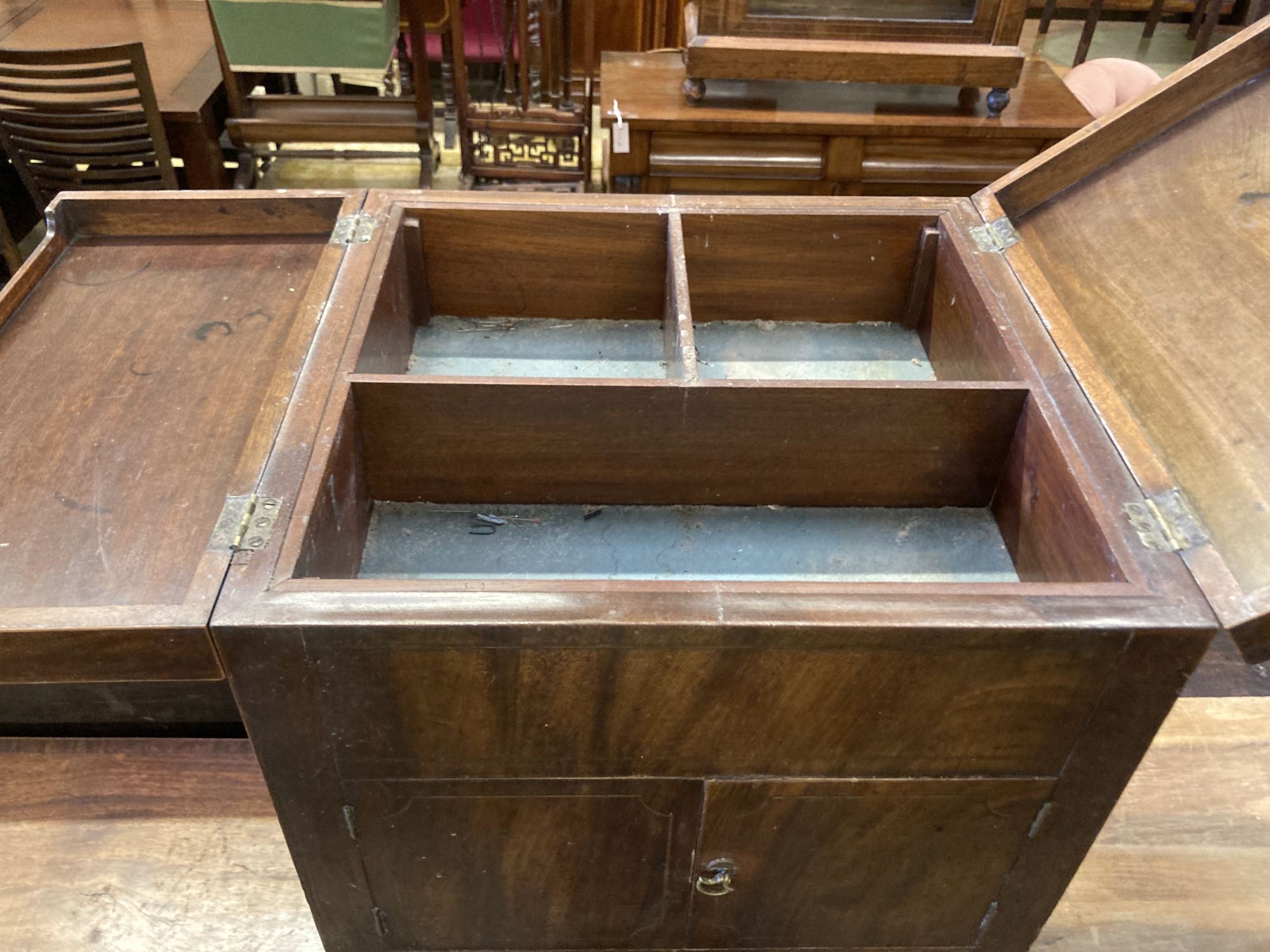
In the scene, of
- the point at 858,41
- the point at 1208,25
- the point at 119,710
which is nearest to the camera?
the point at 119,710

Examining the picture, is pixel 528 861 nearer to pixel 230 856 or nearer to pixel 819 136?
pixel 230 856

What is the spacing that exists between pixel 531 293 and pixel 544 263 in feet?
0.21

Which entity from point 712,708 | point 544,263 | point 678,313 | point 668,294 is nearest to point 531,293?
point 544,263

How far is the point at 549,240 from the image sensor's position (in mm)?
1695

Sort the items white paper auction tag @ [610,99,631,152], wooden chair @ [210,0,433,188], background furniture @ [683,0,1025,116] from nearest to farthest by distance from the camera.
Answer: background furniture @ [683,0,1025,116], white paper auction tag @ [610,99,631,152], wooden chair @ [210,0,433,188]

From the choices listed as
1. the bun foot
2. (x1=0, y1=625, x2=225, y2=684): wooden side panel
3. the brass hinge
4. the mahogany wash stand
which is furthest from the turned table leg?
(x1=0, y1=625, x2=225, y2=684): wooden side panel

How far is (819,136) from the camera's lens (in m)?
2.85

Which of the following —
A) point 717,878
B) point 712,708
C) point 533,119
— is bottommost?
point 717,878

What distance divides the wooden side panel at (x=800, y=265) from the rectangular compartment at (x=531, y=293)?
83mm

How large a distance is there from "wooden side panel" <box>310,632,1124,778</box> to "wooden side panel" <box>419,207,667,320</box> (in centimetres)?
88

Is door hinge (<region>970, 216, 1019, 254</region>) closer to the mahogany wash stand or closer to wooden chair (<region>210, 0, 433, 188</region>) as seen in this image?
the mahogany wash stand

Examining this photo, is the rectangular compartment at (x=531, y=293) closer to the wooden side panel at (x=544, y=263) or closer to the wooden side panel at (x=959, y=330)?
the wooden side panel at (x=544, y=263)

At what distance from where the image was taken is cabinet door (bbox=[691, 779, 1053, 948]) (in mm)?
1210

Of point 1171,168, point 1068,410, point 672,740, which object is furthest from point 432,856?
point 1171,168
